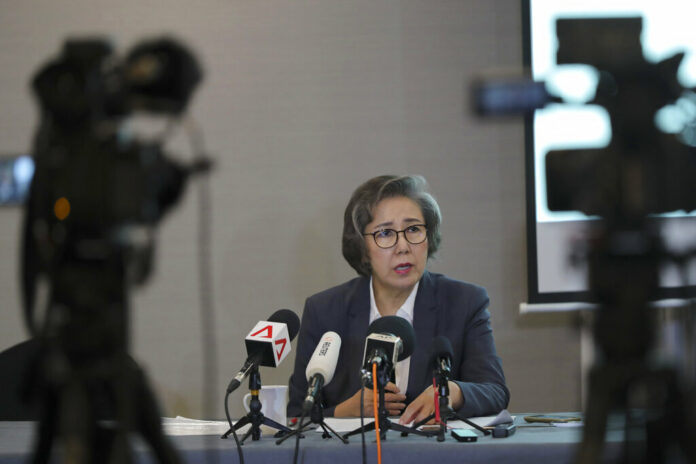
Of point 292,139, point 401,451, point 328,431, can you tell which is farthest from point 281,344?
point 292,139

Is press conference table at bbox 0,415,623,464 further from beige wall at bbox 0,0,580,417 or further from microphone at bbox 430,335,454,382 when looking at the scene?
beige wall at bbox 0,0,580,417

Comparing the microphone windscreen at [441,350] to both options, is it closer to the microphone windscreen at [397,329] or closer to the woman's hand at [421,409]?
the microphone windscreen at [397,329]

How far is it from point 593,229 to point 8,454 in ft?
4.82

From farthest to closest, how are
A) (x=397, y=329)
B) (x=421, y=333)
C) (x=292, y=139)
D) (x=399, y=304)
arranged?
(x=292, y=139)
(x=399, y=304)
(x=421, y=333)
(x=397, y=329)

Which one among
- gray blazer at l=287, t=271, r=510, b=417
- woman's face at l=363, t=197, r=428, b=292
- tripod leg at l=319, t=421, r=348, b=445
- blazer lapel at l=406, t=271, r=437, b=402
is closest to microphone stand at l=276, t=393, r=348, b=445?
tripod leg at l=319, t=421, r=348, b=445

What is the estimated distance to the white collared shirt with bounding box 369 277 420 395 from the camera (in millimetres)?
2357

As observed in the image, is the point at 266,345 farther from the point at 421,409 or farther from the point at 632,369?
the point at 632,369

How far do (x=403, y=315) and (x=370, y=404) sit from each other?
0.47 m

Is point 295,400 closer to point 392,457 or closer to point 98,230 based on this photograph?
point 392,457

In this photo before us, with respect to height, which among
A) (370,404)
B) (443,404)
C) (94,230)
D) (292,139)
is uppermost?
(292,139)

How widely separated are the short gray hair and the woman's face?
3 cm

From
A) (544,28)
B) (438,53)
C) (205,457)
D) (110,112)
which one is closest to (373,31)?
(438,53)

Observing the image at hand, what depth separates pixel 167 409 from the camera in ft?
12.0

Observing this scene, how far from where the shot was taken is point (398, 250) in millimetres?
2416
